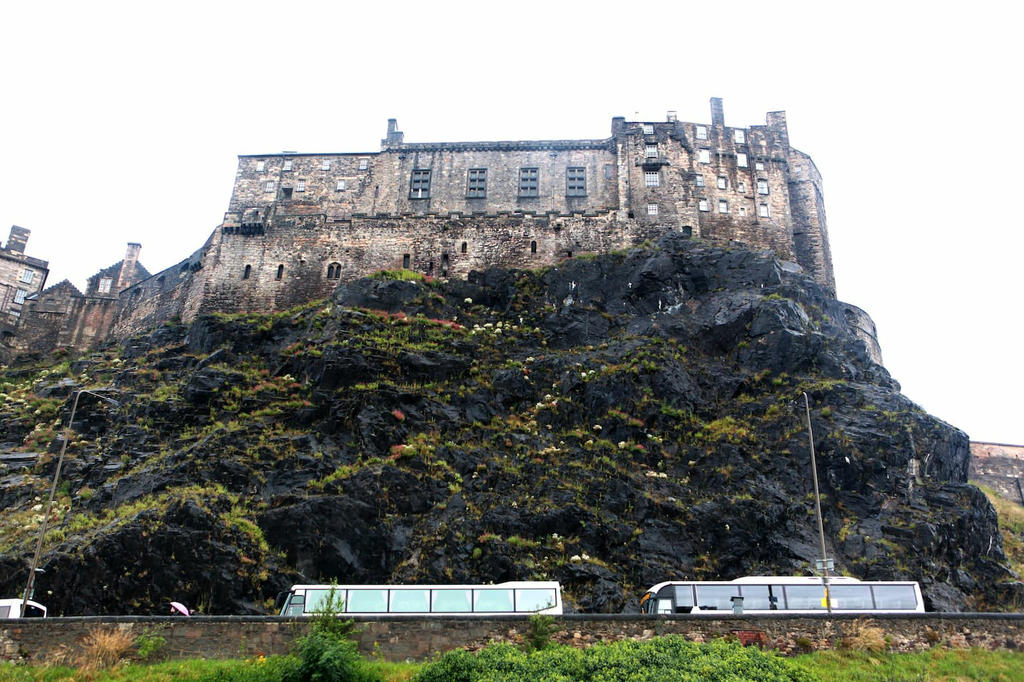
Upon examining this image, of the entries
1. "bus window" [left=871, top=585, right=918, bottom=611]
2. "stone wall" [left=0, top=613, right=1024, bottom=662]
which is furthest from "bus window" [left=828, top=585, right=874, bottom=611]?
"stone wall" [left=0, top=613, right=1024, bottom=662]

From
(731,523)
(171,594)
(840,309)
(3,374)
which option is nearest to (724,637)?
(731,523)

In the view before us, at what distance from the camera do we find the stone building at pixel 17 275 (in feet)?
222

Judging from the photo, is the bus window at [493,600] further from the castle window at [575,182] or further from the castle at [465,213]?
the castle window at [575,182]

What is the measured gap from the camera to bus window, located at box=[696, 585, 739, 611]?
27641 mm

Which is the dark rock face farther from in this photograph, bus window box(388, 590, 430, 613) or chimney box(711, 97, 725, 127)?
chimney box(711, 97, 725, 127)

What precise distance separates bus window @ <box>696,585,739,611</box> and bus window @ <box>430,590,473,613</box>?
24.2 ft

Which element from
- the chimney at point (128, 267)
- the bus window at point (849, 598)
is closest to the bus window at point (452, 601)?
the bus window at point (849, 598)

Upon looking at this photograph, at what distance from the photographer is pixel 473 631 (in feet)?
79.9

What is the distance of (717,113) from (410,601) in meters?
46.4

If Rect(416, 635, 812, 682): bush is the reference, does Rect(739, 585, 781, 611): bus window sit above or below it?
above

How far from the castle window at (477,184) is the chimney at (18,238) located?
40441 mm

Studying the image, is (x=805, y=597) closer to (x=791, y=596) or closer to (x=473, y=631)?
(x=791, y=596)

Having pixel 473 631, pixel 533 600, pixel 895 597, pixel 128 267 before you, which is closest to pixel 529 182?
pixel 128 267

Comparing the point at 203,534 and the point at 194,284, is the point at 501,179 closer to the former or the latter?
the point at 194,284
